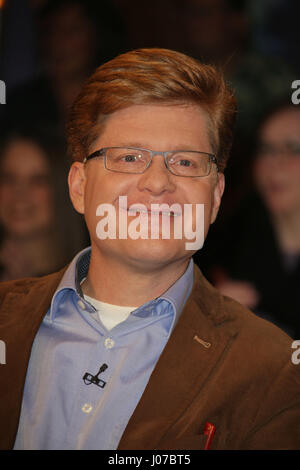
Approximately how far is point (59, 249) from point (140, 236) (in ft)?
8.15

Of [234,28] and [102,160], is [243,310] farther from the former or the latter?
[234,28]

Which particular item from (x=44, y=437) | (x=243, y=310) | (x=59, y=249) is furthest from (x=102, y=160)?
(x=59, y=249)

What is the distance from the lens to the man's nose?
1.64m

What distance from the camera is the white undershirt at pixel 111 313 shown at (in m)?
1.74

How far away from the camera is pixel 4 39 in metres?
3.91

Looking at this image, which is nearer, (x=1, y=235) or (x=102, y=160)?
(x=102, y=160)

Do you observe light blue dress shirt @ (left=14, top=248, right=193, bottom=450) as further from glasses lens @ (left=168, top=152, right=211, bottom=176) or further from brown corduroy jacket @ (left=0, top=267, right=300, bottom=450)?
glasses lens @ (left=168, top=152, right=211, bottom=176)

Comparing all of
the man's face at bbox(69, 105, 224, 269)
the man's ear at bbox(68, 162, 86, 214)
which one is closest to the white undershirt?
the man's face at bbox(69, 105, 224, 269)

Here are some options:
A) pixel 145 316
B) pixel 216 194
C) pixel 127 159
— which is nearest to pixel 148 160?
pixel 127 159

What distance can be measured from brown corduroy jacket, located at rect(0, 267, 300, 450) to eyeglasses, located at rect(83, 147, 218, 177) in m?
0.45

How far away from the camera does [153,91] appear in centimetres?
171

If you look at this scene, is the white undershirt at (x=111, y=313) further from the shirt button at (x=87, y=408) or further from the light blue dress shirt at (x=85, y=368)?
the shirt button at (x=87, y=408)

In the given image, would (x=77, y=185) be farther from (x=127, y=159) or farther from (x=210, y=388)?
(x=210, y=388)

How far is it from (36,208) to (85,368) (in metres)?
2.60
